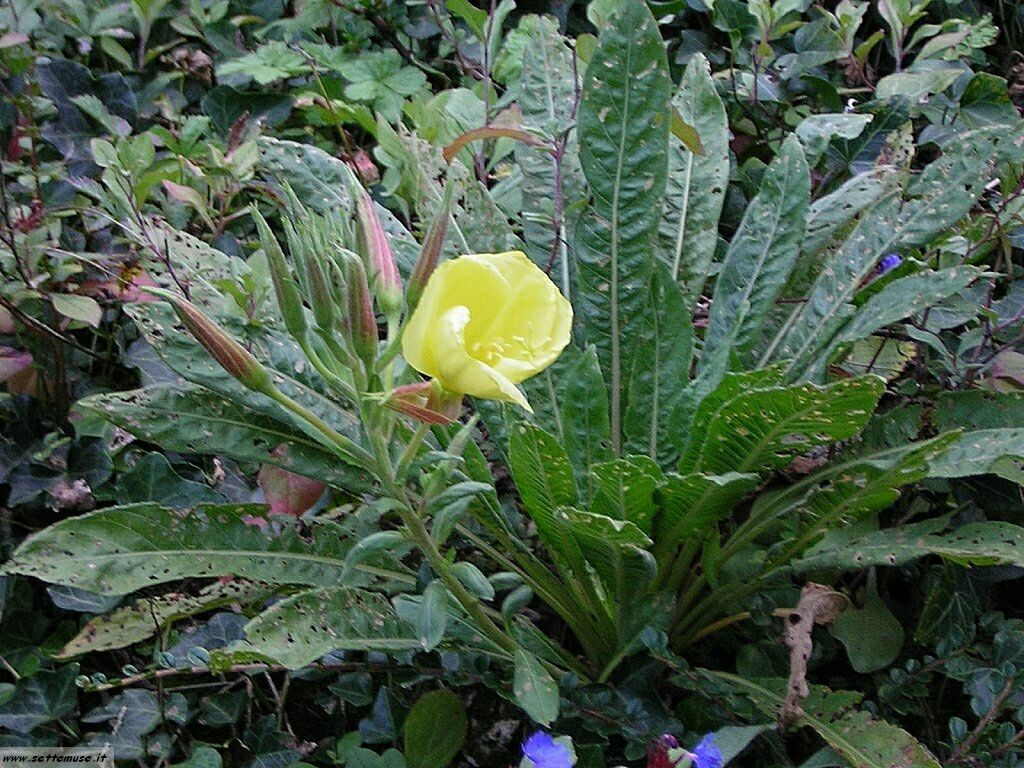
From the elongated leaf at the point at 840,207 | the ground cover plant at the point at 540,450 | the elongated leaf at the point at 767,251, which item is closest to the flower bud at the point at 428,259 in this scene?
the ground cover plant at the point at 540,450

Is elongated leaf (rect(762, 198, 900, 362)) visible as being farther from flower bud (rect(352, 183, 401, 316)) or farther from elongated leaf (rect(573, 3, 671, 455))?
flower bud (rect(352, 183, 401, 316))

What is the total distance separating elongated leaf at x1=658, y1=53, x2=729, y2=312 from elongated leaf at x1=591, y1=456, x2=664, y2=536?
397 mm

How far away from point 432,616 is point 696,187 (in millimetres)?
776

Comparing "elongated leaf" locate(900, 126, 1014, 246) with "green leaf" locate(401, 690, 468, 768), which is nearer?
"green leaf" locate(401, 690, 468, 768)

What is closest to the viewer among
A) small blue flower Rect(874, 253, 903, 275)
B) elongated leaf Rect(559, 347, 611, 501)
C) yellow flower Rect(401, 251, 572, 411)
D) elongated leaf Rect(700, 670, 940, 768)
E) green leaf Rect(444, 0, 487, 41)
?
yellow flower Rect(401, 251, 572, 411)

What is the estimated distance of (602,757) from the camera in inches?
48.0

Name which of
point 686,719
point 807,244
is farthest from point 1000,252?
point 686,719

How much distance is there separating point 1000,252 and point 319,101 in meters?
1.21

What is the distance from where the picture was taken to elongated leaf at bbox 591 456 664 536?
3.68 ft

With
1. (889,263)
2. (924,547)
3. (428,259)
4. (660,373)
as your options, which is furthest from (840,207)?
(428,259)

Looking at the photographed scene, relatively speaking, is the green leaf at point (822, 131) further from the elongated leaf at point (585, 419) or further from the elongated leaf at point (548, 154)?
the elongated leaf at point (585, 419)

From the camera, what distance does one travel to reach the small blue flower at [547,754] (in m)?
0.94

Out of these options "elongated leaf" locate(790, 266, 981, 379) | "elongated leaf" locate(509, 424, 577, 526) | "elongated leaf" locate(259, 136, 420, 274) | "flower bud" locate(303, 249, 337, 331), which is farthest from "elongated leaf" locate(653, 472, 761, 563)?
"elongated leaf" locate(259, 136, 420, 274)

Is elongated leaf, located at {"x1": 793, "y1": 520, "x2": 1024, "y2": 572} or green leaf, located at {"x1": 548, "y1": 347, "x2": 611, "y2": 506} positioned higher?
green leaf, located at {"x1": 548, "y1": 347, "x2": 611, "y2": 506}
